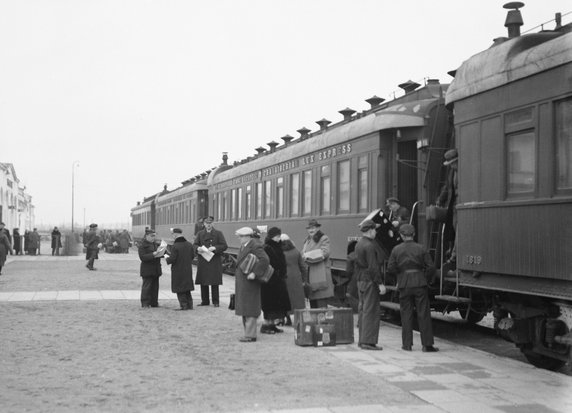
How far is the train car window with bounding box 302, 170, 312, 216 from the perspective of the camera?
637 inches

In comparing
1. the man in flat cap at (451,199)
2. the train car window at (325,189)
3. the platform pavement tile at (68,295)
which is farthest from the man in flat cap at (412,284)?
the platform pavement tile at (68,295)

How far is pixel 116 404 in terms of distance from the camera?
6371 mm

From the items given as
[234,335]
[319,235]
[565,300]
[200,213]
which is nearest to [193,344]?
[234,335]

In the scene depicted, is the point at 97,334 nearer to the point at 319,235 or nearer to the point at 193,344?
the point at 193,344

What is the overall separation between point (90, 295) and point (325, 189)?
19.6 ft

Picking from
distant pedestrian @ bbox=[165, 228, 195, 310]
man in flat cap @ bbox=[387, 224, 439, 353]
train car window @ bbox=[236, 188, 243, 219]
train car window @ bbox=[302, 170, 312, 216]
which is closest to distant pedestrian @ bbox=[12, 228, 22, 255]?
train car window @ bbox=[236, 188, 243, 219]

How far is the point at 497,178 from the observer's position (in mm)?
8539

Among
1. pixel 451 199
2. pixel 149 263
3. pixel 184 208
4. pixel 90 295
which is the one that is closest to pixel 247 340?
pixel 451 199

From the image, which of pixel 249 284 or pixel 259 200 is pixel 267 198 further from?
pixel 249 284

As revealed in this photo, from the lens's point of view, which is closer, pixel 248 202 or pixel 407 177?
pixel 407 177

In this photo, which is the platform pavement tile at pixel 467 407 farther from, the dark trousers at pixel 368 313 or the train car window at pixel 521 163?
the dark trousers at pixel 368 313

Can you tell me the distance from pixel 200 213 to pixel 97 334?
20625 millimetres

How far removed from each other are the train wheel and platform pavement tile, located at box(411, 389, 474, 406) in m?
2.01

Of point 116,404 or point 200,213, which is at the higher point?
point 200,213
